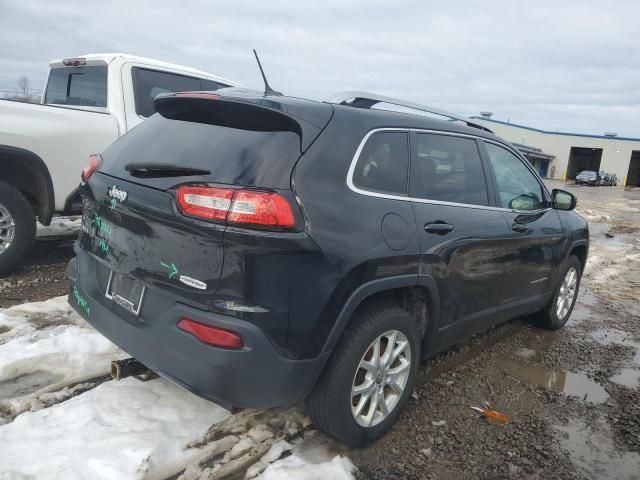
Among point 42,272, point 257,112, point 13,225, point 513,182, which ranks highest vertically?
point 257,112

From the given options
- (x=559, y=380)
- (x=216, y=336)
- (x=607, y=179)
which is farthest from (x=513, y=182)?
(x=607, y=179)

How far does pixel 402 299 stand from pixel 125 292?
4.99ft

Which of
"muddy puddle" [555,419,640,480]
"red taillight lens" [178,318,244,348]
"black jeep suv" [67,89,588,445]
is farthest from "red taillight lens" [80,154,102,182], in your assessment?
"muddy puddle" [555,419,640,480]

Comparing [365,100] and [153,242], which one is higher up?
[365,100]

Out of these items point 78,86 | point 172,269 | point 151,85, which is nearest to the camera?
point 172,269

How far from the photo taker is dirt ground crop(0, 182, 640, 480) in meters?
2.85

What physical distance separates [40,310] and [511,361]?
3861 millimetres

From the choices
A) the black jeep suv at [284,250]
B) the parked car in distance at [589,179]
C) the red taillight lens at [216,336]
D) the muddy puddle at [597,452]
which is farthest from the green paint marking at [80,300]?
the parked car in distance at [589,179]

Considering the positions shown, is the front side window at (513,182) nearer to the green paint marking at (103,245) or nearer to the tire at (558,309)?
the tire at (558,309)

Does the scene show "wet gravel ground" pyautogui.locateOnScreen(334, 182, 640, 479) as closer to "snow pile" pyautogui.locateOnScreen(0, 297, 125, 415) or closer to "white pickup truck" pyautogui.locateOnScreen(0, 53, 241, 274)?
"snow pile" pyautogui.locateOnScreen(0, 297, 125, 415)

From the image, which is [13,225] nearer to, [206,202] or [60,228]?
[60,228]

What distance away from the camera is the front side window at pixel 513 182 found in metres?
3.79

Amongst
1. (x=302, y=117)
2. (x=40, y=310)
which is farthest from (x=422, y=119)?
(x=40, y=310)

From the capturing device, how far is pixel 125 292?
8.50 ft
